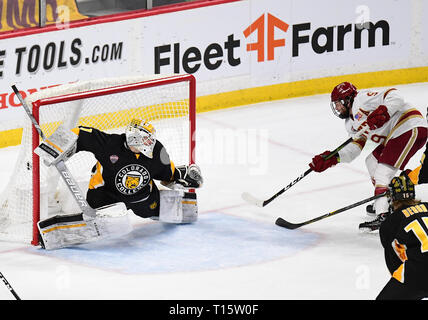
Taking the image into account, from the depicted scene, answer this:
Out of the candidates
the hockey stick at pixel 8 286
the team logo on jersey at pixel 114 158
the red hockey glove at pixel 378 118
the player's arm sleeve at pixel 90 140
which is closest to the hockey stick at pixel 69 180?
the player's arm sleeve at pixel 90 140

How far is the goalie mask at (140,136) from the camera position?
618 cm

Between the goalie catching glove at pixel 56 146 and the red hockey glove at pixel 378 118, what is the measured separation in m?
1.65

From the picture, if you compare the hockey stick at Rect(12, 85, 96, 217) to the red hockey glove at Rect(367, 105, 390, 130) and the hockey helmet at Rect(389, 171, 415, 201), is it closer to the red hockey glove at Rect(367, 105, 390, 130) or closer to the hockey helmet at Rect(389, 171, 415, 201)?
the red hockey glove at Rect(367, 105, 390, 130)

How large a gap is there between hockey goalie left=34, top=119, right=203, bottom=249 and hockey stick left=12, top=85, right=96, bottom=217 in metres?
0.02

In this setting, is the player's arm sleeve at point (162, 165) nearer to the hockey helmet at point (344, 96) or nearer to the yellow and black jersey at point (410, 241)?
the hockey helmet at point (344, 96)

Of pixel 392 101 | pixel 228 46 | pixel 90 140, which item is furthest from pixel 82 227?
pixel 228 46

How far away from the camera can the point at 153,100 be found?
6.82 metres

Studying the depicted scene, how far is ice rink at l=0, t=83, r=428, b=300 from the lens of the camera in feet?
18.8

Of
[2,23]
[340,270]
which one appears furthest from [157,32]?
[340,270]

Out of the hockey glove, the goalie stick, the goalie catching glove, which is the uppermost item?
the goalie catching glove

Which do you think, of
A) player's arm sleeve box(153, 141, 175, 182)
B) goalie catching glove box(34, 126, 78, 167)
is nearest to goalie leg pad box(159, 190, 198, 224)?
player's arm sleeve box(153, 141, 175, 182)

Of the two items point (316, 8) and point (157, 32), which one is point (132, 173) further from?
point (316, 8)

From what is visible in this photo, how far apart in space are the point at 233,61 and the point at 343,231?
267 centimetres

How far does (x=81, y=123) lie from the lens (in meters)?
6.48
